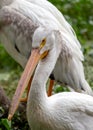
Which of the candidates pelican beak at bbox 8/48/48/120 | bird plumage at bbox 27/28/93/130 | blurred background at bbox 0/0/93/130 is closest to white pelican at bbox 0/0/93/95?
blurred background at bbox 0/0/93/130

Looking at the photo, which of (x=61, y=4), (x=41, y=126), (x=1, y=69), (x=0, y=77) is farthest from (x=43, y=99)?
(x=61, y=4)

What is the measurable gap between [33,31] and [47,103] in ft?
7.75

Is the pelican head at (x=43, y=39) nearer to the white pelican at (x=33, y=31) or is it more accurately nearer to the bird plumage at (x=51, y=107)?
the bird plumage at (x=51, y=107)

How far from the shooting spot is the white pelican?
841 cm

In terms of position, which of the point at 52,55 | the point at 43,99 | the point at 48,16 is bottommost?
the point at 43,99

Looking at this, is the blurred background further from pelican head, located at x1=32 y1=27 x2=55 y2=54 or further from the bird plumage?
pelican head, located at x1=32 y1=27 x2=55 y2=54

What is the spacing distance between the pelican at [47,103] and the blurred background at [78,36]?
3224 mm

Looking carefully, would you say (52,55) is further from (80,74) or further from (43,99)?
(80,74)

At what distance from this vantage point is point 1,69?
40.9 ft

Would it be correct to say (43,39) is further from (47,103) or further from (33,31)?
(33,31)

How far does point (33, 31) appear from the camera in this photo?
8.73 m

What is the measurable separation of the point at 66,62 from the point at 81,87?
396 mm

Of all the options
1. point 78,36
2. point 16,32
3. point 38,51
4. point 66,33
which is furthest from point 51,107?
point 78,36

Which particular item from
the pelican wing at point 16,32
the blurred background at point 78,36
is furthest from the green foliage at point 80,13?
the pelican wing at point 16,32
